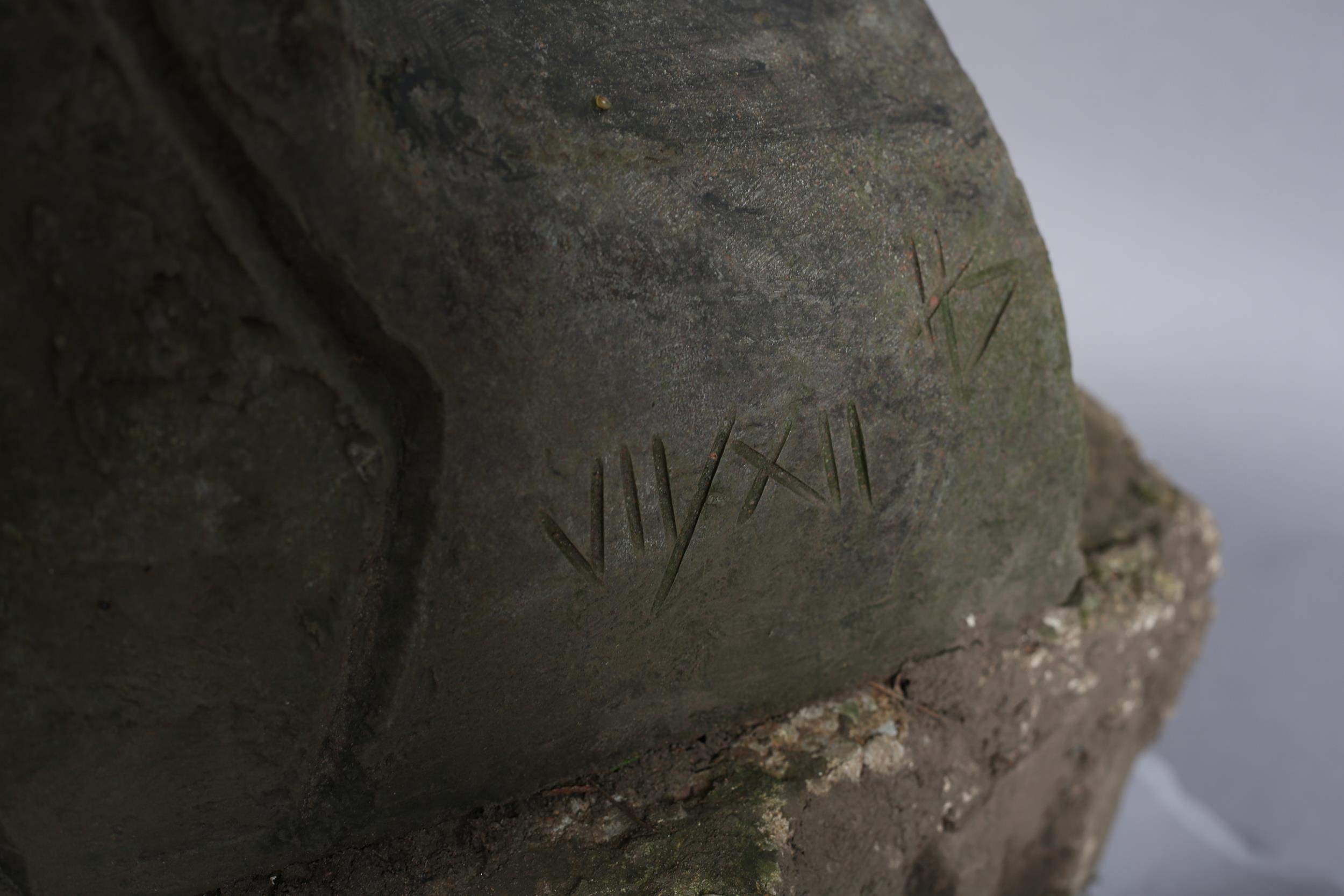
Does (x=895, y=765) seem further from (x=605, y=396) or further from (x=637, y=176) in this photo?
(x=637, y=176)

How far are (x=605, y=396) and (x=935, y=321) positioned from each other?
22.0 inches

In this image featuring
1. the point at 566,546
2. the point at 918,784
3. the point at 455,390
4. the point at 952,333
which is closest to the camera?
the point at 455,390

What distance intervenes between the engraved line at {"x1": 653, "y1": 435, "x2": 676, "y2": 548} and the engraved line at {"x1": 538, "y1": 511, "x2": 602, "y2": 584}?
0.11 m

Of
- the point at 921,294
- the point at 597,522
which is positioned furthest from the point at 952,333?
the point at 597,522

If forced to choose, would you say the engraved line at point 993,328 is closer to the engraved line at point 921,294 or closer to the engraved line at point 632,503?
the engraved line at point 921,294

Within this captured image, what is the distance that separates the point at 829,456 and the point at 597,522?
0.37m

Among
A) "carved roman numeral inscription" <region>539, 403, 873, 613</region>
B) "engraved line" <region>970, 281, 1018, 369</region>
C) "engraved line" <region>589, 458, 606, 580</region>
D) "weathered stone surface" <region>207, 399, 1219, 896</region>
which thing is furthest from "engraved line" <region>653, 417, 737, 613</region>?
"engraved line" <region>970, 281, 1018, 369</region>

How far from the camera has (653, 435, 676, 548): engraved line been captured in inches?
56.0

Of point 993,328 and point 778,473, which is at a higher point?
point 993,328

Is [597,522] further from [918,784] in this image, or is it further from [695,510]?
[918,784]

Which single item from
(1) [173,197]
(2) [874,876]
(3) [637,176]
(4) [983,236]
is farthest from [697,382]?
(2) [874,876]

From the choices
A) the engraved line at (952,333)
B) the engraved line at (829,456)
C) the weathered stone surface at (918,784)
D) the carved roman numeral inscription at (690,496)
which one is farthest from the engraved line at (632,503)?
the engraved line at (952,333)

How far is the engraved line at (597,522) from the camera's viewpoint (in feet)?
4.56

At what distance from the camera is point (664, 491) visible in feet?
4.75
